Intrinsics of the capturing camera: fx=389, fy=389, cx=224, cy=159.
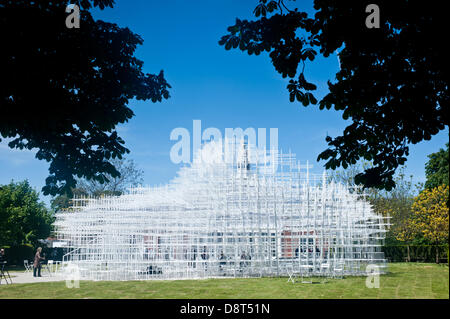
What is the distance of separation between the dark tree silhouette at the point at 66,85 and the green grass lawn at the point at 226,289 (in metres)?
6.13

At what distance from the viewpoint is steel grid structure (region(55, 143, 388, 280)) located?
59.5 feet

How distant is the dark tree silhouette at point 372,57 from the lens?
19.1 ft

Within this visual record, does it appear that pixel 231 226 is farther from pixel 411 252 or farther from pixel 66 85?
pixel 411 252

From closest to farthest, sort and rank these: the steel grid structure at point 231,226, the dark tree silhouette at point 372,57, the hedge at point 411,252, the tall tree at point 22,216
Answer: the dark tree silhouette at point 372,57
the steel grid structure at point 231,226
the hedge at point 411,252
the tall tree at point 22,216

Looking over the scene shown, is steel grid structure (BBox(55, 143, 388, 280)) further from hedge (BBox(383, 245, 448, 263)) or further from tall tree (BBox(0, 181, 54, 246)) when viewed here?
tall tree (BBox(0, 181, 54, 246))

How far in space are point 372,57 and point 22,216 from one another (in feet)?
104

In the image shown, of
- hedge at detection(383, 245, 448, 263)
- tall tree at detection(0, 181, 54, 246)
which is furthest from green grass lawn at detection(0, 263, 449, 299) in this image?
tall tree at detection(0, 181, 54, 246)

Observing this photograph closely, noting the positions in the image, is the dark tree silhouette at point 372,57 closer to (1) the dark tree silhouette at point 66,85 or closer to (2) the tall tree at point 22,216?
(1) the dark tree silhouette at point 66,85

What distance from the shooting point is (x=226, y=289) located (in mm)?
13812

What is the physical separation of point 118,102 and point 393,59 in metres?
4.92

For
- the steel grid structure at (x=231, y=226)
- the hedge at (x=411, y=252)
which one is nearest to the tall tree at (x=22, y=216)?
the steel grid structure at (x=231, y=226)

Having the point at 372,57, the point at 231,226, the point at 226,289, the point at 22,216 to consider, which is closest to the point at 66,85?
the point at 372,57
